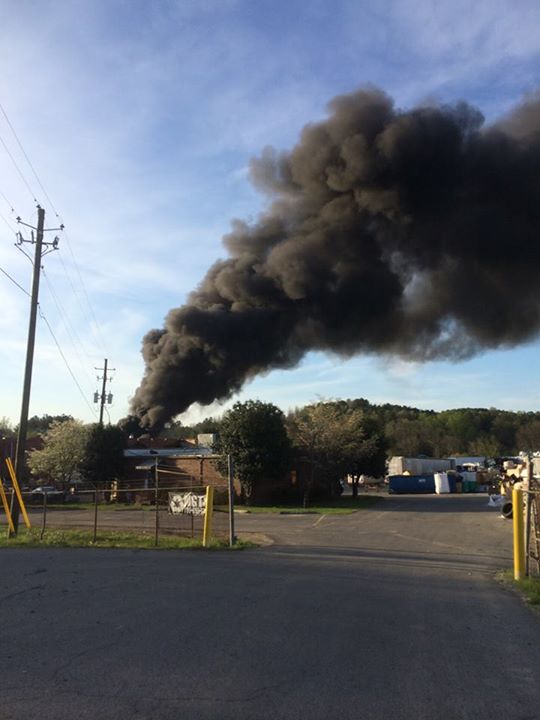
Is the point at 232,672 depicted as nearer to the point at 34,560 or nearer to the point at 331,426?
the point at 34,560

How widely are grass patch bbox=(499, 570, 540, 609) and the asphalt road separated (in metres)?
0.22

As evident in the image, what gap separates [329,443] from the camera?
35469 millimetres

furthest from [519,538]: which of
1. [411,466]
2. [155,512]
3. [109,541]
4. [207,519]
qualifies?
[411,466]

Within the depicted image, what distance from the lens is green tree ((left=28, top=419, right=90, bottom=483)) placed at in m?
42.7

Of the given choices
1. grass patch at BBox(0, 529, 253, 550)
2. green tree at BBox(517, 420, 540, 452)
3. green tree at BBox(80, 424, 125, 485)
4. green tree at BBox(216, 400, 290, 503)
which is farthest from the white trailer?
grass patch at BBox(0, 529, 253, 550)

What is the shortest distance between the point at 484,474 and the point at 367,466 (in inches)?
917

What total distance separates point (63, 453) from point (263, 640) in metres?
39.3

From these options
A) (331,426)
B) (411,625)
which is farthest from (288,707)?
(331,426)

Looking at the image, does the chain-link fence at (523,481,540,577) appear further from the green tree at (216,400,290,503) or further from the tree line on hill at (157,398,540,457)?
the tree line on hill at (157,398,540,457)

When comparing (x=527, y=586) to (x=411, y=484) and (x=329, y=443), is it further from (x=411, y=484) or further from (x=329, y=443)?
(x=411, y=484)

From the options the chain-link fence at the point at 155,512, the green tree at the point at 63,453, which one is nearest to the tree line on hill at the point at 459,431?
the green tree at the point at 63,453

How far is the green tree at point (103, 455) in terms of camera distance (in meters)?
40.0

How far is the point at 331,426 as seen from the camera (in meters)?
36.4

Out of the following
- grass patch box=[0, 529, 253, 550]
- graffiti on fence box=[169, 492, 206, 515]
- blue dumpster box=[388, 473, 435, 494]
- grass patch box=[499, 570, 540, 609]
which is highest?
graffiti on fence box=[169, 492, 206, 515]
